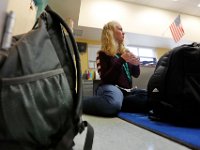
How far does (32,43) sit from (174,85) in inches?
26.6

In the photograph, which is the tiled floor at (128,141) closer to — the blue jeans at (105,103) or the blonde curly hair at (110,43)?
the blue jeans at (105,103)

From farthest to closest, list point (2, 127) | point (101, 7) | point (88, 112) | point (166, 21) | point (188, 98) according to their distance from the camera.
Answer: point (166, 21)
point (101, 7)
point (88, 112)
point (188, 98)
point (2, 127)

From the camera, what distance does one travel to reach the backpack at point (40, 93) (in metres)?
0.33

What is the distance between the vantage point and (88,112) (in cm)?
119

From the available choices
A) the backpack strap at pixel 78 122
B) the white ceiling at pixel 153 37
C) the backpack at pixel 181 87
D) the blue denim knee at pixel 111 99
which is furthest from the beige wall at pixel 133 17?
the backpack strap at pixel 78 122

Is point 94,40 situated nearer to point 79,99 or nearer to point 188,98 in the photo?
point 188,98

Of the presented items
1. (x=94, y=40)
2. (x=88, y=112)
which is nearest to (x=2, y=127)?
(x=88, y=112)

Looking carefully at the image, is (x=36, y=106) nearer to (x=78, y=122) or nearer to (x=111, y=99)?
(x=78, y=122)

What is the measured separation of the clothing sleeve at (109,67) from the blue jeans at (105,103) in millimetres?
131

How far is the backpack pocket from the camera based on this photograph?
0.33m

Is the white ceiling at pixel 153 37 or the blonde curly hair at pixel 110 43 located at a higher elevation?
the white ceiling at pixel 153 37

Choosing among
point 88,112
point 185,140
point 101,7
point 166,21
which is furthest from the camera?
point 166,21

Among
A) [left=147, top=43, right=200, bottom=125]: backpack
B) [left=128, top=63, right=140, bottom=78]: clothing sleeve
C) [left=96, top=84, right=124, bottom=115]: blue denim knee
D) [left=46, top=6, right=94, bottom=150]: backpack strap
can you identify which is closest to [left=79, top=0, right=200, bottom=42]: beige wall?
[left=128, top=63, right=140, bottom=78]: clothing sleeve

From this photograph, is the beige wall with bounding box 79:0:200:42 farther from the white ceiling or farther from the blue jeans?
the blue jeans
